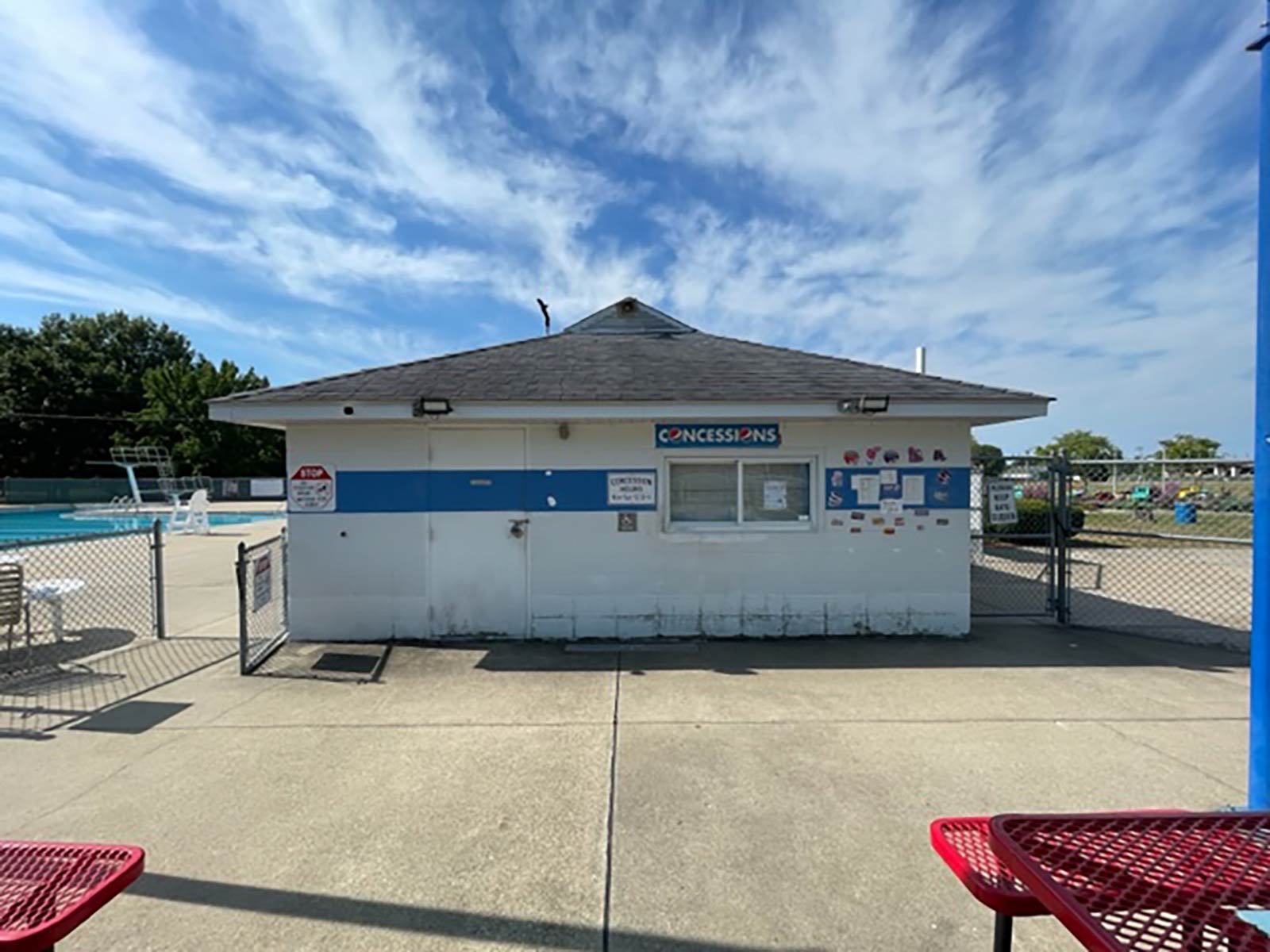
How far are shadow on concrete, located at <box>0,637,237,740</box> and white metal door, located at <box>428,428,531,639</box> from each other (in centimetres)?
232

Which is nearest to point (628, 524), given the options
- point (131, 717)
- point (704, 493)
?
point (704, 493)

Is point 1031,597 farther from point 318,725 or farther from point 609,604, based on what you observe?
point 318,725

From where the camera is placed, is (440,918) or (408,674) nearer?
(440,918)

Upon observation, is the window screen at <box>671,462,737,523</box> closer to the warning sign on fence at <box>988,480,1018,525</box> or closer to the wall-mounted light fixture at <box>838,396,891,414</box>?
the wall-mounted light fixture at <box>838,396,891,414</box>

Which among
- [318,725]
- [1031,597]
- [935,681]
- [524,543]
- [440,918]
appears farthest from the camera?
[1031,597]

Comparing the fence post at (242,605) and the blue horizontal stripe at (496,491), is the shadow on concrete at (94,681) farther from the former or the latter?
the blue horizontal stripe at (496,491)

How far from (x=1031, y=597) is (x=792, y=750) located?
6.99 m

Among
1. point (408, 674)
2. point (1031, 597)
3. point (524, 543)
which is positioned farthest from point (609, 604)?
point (1031, 597)

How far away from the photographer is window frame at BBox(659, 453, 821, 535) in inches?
256

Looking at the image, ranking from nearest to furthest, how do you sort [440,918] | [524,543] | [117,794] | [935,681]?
[440,918] < [117,794] < [935,681] < [524,543]

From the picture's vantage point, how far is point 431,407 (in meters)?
5.91

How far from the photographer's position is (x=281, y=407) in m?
5.94

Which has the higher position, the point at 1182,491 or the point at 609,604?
the point at 1182,491

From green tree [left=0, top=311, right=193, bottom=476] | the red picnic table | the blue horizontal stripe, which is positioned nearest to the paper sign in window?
the blue horizontal stripe
